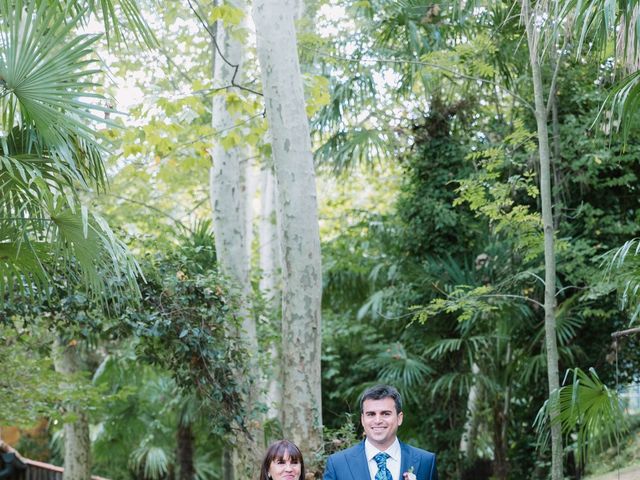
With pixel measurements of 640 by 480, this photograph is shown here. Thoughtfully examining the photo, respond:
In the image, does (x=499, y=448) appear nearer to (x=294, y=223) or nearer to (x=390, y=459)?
(x=294, y=223)

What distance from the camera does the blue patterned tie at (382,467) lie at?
4234 mm

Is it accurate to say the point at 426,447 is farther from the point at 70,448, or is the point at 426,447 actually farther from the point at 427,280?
the point at 70,448

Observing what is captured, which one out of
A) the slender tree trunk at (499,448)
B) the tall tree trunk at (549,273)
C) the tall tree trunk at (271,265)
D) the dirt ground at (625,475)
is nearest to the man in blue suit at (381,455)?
Answer: the tall tree trunk at (549,273)

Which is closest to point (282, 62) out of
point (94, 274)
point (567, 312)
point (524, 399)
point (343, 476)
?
point (94, 274)

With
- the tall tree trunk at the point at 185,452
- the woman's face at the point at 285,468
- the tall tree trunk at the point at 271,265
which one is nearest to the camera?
the woman's face at the point at 285,468

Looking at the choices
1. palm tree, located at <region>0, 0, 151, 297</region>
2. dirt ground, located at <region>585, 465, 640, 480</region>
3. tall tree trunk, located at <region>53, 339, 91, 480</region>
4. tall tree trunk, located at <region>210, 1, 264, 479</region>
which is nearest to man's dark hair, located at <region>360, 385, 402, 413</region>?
palm tree, located at <region>0, 0, 151, 297</region>

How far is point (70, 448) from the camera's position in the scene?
44.9 ft

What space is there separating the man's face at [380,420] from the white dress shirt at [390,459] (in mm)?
29

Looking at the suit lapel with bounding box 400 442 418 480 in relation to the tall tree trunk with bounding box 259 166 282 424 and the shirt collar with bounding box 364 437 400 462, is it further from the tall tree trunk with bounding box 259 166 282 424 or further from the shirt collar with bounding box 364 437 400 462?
the tall tree trunk with bounding box 259 166 282 424

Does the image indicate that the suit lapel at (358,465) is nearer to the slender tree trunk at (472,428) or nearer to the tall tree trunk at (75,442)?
the slender tree trunk at (472,428)

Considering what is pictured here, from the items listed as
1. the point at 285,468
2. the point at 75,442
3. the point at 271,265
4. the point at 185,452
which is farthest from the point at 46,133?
the point at 271,265

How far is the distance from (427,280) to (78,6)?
Answer: 7249 millimetres

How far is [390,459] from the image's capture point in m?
4.29

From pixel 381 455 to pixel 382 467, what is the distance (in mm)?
58
